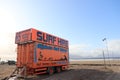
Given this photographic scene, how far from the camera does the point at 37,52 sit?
17.5 metres

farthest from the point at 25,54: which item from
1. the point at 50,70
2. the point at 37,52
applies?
the point at 50,70

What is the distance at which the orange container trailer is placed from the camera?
17.0 m

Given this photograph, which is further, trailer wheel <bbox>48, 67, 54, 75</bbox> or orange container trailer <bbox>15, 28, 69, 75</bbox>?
trailer wheel <bbox>48, 67, 54, 75</bbox>

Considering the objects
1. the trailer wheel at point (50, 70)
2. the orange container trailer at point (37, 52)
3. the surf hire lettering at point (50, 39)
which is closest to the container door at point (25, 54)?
the orange container trailer at point (37, 52)

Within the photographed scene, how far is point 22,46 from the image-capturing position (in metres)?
18.3

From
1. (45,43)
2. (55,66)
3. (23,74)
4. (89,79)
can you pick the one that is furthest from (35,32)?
(89,79)

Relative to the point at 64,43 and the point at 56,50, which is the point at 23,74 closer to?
the point at 56,50

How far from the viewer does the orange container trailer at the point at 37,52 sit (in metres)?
17.0

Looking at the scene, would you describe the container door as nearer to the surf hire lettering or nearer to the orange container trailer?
the orange container trailer

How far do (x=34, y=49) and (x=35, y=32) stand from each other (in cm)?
184

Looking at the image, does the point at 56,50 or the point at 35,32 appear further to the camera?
the point at 56,50

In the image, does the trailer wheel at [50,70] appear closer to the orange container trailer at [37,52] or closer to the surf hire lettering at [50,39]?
the orange container trailer at [37,52]

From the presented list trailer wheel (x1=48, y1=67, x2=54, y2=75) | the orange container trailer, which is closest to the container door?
the orange container trailer

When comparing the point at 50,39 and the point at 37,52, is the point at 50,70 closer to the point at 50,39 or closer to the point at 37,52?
the point at 37,52
